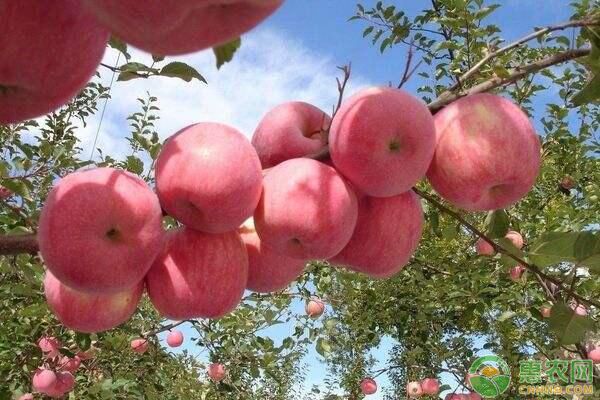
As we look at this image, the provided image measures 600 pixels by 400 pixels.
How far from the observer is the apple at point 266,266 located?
1.30 meters

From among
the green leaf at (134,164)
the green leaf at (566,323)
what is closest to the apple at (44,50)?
the green leaf at (566,323)

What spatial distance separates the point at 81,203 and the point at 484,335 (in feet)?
22.0

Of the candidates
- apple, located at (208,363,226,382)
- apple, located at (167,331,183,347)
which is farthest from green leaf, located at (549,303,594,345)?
apple, located at (167,331,183,347)

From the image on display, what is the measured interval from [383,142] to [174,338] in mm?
4341

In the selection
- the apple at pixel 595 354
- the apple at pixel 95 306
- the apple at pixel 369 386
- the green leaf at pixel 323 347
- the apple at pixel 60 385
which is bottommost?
the apple at pixel 95 306

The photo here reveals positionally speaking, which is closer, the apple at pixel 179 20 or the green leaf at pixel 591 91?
the apple at pixel 179 20

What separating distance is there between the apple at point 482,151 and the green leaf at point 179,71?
65 cm

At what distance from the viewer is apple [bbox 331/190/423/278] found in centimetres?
125

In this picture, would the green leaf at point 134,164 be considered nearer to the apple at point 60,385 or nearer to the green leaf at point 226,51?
the apple at point 60,385

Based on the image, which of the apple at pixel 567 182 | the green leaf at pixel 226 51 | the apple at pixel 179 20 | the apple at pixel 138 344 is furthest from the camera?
the apple at pixel 567 182

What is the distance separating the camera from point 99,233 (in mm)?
1074

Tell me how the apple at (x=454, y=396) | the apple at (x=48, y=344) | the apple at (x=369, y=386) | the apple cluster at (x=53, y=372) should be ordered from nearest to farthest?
1. the apple at (x=48, y=344)
2. the apple cluster at (x=53, y=372)
3. the apple at (x=454, y=396)
4. the apple at (x=369, y=386)

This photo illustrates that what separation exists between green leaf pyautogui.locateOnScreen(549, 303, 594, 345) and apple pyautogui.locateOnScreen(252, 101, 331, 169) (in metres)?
0.77

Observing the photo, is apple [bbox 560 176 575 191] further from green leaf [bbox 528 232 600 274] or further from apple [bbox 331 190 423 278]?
apple [bbox 331 190 423 278]
